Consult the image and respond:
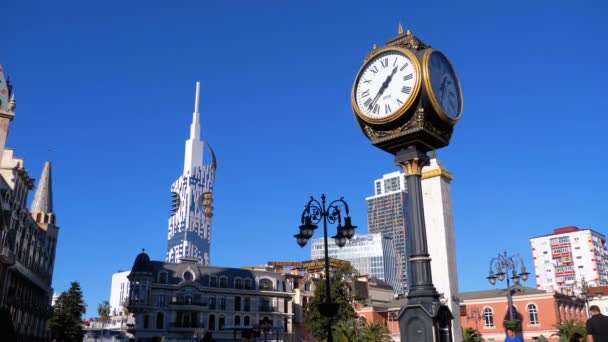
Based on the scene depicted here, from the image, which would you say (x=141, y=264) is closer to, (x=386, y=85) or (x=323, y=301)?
(x=323, y=301)

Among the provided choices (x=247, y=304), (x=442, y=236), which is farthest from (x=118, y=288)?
(x=442, y=236)

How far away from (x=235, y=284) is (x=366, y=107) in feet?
188

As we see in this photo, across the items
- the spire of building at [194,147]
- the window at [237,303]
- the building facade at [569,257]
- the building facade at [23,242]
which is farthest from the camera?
the spire of building at [194,147]

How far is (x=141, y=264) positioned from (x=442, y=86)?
179ft

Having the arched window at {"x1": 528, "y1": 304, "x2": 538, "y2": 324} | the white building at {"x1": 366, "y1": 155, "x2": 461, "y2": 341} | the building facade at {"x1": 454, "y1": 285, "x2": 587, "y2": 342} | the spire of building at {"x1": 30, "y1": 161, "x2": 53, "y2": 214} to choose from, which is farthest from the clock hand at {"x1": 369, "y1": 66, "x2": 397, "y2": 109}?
the spire of building at {"x1": 30, "y1": 161, "x2": 53, "y2": 214}

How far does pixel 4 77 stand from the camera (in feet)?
148

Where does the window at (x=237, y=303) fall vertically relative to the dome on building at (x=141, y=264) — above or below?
below

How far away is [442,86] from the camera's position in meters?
13.5

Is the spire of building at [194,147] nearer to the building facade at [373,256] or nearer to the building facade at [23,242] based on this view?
→ the building facade at [373,256]

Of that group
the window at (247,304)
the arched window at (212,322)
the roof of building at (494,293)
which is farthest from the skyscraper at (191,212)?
the roof of building at (494,293)

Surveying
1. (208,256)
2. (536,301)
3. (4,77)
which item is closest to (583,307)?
Result: (536,301)

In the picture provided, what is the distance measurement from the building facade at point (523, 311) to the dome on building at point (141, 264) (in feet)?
116

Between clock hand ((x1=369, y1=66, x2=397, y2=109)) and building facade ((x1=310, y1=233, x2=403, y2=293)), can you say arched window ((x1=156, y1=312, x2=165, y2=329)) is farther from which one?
building facade ((x1=310, y1=233, x2=403, y2=293))

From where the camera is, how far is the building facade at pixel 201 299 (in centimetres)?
6025
